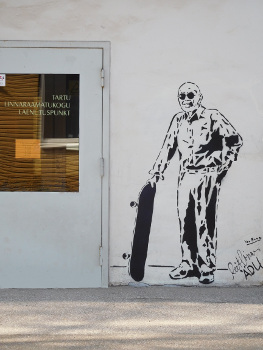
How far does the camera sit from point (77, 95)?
7.48 metres

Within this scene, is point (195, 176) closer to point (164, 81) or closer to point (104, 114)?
point (164, 81)

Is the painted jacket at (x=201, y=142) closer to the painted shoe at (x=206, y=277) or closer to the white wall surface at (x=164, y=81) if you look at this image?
the white wall surface at (x=164, y=81)

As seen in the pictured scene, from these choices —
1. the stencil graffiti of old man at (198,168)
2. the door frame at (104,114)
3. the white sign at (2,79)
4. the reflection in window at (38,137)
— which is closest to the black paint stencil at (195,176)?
the stencil graffiti of old man at (198,168)

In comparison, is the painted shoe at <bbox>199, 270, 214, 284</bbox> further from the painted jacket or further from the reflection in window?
the reflection in window

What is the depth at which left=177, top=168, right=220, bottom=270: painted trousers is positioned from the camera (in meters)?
7.55

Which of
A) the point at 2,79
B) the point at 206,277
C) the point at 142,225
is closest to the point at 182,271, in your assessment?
the point at 206,277

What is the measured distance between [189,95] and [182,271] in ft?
5.76

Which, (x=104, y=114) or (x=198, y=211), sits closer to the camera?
(x=104, y=114)

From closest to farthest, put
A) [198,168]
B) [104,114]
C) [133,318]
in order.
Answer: [133,318], [104,114], [198,168]

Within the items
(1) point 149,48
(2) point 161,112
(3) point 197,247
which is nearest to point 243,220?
(3) point 197,247

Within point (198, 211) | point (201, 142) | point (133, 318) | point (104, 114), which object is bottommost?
point (133, 318)

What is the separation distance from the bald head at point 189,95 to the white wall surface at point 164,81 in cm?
5

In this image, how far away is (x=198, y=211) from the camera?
24.8ft

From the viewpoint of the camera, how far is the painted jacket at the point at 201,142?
7.53m
